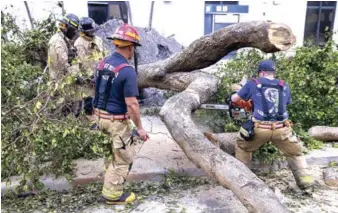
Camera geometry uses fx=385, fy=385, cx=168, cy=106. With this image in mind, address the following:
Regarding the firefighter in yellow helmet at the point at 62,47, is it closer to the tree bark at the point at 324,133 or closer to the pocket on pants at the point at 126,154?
the pocket on pants at the point at 126,154

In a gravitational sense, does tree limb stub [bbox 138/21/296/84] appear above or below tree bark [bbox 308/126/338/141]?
above

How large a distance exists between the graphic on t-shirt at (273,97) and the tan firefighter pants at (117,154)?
147 centimetres

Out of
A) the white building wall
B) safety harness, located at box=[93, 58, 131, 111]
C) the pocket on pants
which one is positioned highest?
the white building wall

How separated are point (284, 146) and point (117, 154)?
6.06ft

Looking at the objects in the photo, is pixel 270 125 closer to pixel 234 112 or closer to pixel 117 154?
pixel 234 112

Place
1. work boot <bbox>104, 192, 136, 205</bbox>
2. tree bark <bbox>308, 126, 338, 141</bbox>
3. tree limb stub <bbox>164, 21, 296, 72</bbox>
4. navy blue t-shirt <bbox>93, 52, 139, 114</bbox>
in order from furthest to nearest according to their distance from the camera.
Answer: tree bark <bbox>308, 126, 338, 141</bbox> < tree limb stub <bbox>164, 21, 296, 72</bbox> < work boot <bbox>104, 192, 136, 205</bbox> < navy blue t-shirt <bbox>93, 52, 139, 114</bbox>

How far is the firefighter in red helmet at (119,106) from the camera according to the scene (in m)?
3.70

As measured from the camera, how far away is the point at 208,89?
5.32 meters

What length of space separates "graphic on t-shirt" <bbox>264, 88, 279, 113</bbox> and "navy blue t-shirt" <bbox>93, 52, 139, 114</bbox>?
1.39 m

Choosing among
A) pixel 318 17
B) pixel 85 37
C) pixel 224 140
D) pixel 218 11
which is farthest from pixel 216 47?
pixel 318 17

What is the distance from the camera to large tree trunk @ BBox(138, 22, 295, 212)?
346 cm

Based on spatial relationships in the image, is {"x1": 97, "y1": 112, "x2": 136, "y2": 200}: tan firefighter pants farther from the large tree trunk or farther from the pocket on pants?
the large tree trunk

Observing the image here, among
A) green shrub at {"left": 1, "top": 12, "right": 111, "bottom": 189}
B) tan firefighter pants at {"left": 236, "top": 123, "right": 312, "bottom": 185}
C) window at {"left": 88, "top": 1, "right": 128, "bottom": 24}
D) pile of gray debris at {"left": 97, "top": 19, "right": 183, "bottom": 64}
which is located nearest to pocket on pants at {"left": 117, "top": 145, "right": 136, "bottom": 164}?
green shrub at {"left": 1, "top": 12, "right": 111, "bottom": 189}

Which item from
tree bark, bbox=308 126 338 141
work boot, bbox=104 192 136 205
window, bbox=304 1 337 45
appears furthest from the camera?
window, bbox=304 1 337 45
